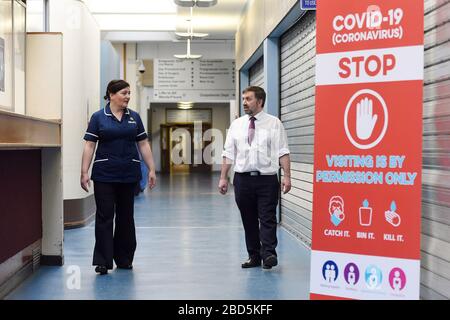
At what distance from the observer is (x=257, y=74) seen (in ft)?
31.5

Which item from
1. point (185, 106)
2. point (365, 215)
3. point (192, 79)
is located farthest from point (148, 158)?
point (185, 106)

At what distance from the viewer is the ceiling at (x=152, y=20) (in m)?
10.2

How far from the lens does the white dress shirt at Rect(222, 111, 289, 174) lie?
4.27 metres

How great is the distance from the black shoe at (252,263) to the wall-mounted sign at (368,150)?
5.23ft

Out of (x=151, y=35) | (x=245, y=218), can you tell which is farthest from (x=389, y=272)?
(x=151, y=35)

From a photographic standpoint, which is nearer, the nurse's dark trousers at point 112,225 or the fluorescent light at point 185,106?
the nurse's dark trousers at point 112,225

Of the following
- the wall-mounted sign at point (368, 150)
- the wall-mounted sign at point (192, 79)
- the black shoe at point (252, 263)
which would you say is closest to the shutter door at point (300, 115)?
the black shoe at point (252, 263)

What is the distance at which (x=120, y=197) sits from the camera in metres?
4.40

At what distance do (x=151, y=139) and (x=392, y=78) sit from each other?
20664 mm

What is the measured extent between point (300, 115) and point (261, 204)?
6.18 ft

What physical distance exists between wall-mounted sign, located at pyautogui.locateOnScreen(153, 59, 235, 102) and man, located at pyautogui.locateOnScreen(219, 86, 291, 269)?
9557mm

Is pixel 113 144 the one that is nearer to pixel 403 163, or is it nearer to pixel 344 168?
pixel 344 168

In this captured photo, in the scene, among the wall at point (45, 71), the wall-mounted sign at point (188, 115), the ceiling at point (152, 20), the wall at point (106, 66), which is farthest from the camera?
the wall-mounted sign at point (188, 115)

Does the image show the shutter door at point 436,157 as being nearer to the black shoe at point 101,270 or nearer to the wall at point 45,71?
the black shoe at point 101,270
